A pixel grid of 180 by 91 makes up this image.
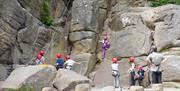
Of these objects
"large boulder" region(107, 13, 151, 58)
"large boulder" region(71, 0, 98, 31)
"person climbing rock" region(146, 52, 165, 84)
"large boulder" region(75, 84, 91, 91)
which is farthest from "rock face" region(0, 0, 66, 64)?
"person climbing rock" region(146, 52, 165, 84)

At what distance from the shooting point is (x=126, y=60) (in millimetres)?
25844

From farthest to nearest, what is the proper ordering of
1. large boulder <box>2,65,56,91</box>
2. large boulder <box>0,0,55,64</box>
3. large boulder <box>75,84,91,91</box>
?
large boulder <box>0,0,55,64</box>, large boulder <box>2,65,56,91</box>, large boulder <box>75,84,91,91</box>

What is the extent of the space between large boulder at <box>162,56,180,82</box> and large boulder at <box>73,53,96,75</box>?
5.50m

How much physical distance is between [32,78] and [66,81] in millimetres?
1577

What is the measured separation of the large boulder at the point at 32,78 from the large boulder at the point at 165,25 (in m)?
8.64

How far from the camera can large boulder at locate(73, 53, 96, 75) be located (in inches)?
1024

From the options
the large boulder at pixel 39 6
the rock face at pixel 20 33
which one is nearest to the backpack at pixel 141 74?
the rock face at pixel 20 33

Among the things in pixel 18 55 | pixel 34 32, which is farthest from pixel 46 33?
pixel 18 55

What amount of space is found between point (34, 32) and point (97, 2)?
6615 millimetres

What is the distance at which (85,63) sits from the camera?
86.3 ft

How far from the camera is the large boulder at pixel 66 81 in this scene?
18984 mm

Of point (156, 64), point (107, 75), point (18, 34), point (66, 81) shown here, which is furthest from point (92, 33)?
point (156, 64)

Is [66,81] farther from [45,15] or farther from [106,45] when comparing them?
[45,15]

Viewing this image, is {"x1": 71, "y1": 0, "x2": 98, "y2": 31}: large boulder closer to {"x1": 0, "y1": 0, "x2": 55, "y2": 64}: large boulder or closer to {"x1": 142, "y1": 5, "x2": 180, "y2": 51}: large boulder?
{"x1": 0, "y1": 0, "x2": 55, "y2": 64}: large boulder
